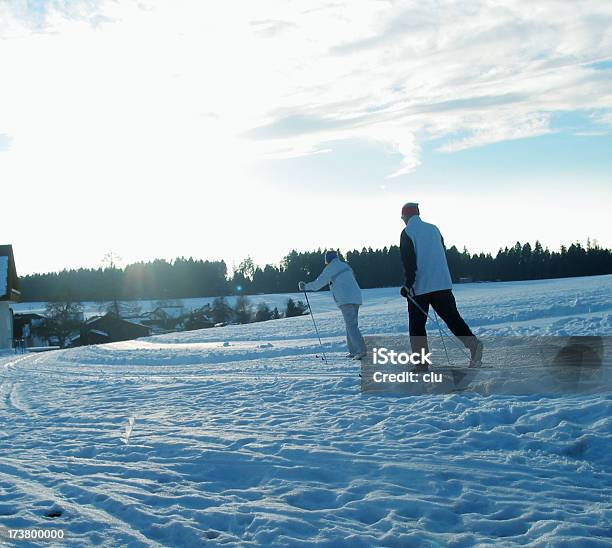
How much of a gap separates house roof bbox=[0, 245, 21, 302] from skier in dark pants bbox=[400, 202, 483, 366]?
41.6 metres

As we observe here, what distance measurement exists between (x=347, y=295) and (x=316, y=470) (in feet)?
20.6

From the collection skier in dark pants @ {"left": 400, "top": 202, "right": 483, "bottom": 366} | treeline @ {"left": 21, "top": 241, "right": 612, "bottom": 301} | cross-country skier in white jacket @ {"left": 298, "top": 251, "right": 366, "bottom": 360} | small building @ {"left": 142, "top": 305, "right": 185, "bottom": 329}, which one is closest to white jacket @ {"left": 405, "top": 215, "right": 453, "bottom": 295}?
skier in dark pants @ {"left": 400, "top": 202, "right": 483, "bottom": 366}

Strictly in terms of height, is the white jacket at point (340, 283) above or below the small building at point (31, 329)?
above

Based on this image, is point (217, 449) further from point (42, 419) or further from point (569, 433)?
point (42, 419)

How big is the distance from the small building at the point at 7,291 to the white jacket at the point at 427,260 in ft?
135

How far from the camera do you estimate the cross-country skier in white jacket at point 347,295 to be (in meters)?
10.9

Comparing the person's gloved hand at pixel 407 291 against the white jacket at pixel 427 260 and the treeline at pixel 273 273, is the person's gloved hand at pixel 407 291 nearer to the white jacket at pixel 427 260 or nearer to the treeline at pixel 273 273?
the white jacket at pixel 427 260

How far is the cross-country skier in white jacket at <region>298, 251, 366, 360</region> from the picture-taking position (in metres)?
10.9

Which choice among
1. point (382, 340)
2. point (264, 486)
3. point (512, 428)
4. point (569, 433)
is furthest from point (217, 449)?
point (382, 340)

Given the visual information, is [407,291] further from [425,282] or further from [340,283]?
[340,283]

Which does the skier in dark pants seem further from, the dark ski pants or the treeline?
the treeline

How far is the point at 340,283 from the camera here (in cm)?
1115

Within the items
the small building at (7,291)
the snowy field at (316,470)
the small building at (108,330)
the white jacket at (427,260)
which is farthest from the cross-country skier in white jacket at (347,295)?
the small building at (108,330)

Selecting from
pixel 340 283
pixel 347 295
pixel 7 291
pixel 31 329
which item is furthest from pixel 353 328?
pixel 31 329
